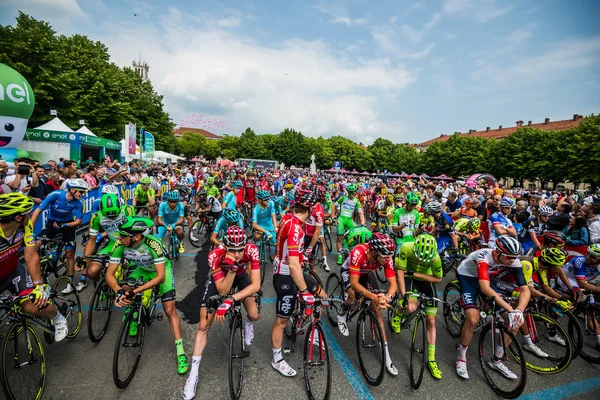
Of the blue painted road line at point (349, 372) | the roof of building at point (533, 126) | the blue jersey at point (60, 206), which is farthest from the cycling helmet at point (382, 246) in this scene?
the roof of building at point (533, 126)

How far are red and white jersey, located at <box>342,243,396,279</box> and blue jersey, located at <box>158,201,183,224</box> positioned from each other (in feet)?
16.9

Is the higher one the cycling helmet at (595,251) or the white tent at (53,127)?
the white tent at (53,127)

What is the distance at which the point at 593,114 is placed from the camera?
3722cm

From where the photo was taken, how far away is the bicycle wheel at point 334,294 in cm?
484

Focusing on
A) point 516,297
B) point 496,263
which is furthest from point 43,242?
point 516,297

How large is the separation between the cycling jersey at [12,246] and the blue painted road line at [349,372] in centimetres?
429

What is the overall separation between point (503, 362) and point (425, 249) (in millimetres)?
2028

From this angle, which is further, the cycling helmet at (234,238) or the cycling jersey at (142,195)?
the cycling jersey at (142,195)

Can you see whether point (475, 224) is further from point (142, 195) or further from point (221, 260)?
point (142, 195)

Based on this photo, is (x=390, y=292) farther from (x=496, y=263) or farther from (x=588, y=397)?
(x=588, y=397)

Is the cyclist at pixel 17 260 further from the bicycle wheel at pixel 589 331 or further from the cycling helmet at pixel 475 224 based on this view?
the cycling helmet at pixel 475 224

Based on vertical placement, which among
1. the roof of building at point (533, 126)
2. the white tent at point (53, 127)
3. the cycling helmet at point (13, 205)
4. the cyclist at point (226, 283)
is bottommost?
the cyclist at point (226, 283)

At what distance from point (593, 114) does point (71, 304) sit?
56.5 meters

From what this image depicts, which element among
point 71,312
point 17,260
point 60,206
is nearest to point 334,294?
point 71,312
